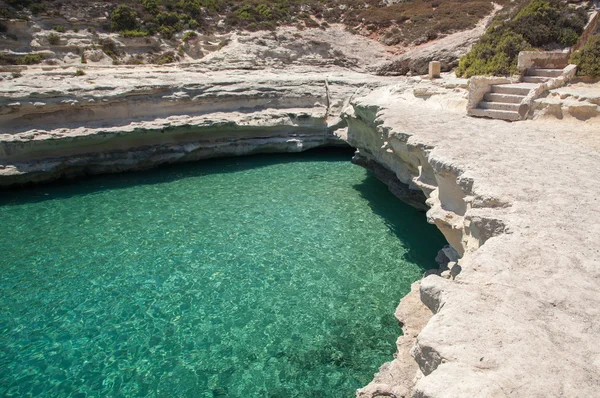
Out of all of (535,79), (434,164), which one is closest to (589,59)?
(535,79)

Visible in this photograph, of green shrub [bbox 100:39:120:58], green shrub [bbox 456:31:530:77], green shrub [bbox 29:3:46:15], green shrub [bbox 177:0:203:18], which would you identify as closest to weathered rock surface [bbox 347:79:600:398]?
green shrub [bbox 456:31:530:77]

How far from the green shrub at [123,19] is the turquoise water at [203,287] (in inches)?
595

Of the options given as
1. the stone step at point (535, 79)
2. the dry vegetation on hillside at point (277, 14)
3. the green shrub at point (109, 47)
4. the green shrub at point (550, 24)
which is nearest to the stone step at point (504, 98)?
the stone step at point (535, 79)

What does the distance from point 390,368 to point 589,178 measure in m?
4.60

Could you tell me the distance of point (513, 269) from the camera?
4195 mm

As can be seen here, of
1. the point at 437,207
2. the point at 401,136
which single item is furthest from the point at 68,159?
the point at 437,207

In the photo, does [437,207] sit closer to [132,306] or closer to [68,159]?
[132,306]

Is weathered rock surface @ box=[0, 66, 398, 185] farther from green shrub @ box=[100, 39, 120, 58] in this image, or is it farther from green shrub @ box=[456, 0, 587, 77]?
green shrub @ box=[100, 39, 120, 58]

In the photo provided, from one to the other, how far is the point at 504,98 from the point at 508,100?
0.42 ft

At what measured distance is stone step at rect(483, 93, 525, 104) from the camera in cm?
1134

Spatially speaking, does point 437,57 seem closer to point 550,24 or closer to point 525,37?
point 525,37

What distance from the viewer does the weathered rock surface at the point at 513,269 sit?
299 centimetres

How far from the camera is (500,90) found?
11.9m

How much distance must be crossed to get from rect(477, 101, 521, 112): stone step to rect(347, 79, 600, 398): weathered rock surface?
6.65 feet
